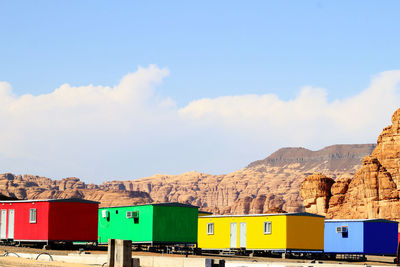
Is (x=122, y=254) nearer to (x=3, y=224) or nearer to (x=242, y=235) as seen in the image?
(x=3, y=224)

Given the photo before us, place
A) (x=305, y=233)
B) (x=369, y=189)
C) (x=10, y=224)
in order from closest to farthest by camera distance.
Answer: (x=10, y=224), (x=305, y=233), (x=369, y=189)

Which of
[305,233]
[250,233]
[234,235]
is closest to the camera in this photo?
[305,233]

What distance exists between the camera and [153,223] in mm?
37844

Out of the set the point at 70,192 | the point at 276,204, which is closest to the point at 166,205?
the point at 70,192

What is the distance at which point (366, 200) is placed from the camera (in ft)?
314

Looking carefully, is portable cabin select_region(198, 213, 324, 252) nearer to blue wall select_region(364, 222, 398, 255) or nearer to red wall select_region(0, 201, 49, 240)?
blue wall select_region(364, 222, 398, 255)

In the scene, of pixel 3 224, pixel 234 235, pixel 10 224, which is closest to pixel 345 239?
pixel 234 235

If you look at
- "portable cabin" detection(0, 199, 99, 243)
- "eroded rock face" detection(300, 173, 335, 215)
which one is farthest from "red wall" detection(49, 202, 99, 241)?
"eroded rock face" detection(300, 173, 335, 215)

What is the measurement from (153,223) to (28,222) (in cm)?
748

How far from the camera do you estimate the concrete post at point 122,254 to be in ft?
60.6

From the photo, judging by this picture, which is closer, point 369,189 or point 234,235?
point 234,235

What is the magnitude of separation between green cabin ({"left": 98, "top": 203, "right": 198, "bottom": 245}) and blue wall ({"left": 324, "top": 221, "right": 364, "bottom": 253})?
10.5 m

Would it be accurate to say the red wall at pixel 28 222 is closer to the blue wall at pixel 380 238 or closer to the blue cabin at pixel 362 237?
the blue cabin at pixel 362 237

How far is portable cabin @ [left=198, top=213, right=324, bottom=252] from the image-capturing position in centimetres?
3909
